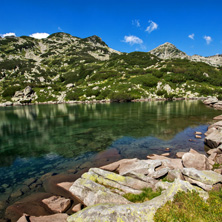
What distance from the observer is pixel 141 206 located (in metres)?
8.23

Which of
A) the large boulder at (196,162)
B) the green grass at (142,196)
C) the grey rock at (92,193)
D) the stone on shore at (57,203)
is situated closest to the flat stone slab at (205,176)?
the green grass at (142,196)

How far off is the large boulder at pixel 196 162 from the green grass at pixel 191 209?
19.4ft

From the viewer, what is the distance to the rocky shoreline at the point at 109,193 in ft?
26.9

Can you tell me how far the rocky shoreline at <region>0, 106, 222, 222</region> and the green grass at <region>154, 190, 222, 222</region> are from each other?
36 centimetres

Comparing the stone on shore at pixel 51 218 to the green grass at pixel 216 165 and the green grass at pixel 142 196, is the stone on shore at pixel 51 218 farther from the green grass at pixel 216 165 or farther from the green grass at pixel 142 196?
the green grass at pixel 216 165

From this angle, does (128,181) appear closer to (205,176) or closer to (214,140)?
(205,176)

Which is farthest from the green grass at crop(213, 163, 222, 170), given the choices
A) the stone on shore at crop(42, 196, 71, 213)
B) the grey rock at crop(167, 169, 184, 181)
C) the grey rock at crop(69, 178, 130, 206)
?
the stone on shore at crop(42, 196, 71, 213)

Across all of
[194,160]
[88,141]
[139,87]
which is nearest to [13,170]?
[88,141]

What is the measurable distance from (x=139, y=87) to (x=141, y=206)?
450ft

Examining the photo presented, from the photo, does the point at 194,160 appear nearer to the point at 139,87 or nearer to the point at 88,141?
the point at 88,141

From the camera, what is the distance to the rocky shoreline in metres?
8.20

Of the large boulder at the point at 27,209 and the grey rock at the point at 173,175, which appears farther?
the grey rock at the point at 173,175

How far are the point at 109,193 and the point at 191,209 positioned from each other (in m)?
4.97

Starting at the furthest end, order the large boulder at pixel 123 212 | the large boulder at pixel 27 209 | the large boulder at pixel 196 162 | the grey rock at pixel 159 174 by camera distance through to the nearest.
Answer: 1. the large boulder at pixel 196 162
2. the grey rock at pixel 159 174
3. the large boulder at pixel 27 209
4. the large boulder at pixel 123 212
